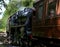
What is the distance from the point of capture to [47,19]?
1376 centimetres

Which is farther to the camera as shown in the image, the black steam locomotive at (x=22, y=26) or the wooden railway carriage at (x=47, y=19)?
the black steam locomotive at (x=22, y=26)

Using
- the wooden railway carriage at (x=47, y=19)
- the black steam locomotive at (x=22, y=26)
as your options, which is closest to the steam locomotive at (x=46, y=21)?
the wooden railway carriage at (x=47, y=19)

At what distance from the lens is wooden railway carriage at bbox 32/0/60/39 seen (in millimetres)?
12573

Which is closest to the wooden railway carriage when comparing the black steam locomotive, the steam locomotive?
the steam locomotive

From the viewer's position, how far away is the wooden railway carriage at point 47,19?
41.3 ft

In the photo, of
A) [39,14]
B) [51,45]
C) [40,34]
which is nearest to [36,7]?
[39,14]

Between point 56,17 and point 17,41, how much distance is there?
1174 centimetres

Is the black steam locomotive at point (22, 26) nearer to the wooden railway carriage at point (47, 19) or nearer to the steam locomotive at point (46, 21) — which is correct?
the steam locomotive at point (46, 21)

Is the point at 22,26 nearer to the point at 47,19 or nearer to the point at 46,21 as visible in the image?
the point at 46,21

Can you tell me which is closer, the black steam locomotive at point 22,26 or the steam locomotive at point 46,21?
the steam locomotive at point 46,21

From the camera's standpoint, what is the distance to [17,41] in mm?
23922

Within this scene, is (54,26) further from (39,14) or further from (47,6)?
(39,14)

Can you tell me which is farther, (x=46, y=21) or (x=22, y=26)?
(x=22, y=26)

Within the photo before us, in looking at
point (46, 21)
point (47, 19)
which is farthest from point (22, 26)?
point (47, 19)
